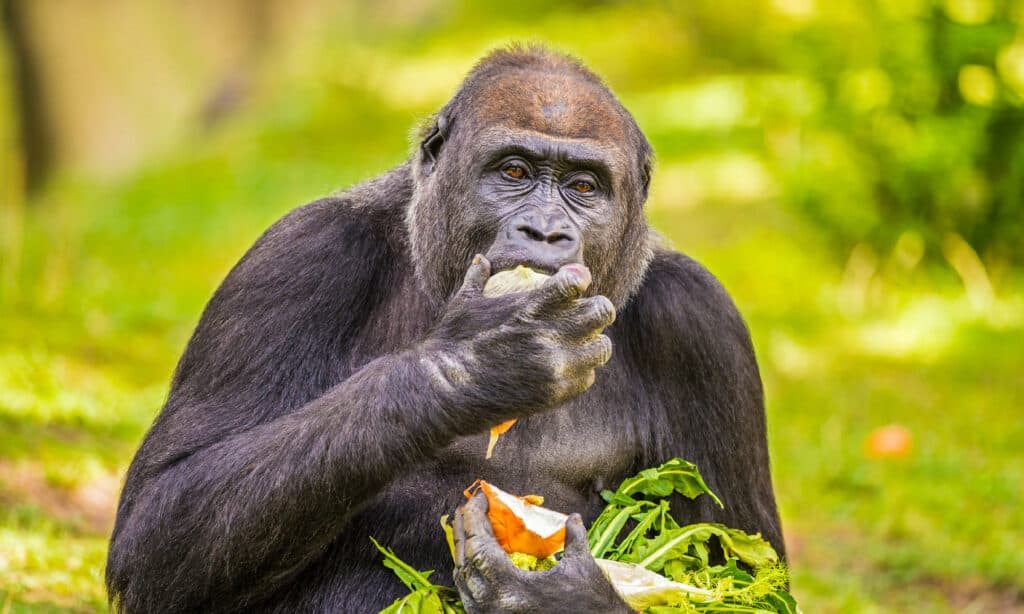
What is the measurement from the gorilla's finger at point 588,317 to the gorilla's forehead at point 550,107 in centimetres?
95

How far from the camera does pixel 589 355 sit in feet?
12.8

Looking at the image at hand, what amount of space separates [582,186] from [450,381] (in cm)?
101

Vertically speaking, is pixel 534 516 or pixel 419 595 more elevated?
pixel 534 516

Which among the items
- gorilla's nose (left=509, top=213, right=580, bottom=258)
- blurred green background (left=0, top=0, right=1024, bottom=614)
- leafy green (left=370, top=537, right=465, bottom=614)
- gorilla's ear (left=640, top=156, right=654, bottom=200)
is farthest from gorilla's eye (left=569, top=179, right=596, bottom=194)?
leafy green (left=370, top=537, right=465, bottom=614)

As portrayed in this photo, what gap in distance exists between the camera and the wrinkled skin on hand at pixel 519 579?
12.9ft

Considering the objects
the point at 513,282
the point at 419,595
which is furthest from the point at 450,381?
the point at 419,595

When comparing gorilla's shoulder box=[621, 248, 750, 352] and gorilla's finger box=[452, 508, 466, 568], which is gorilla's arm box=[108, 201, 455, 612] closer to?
gorilla's finger box=[452, 508, 466, 568]

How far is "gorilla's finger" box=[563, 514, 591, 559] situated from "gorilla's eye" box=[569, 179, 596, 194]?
1181 mm

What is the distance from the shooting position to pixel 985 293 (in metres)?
11.2

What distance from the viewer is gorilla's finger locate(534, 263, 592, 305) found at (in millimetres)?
3797

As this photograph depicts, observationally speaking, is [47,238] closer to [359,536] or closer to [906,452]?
[906,452]

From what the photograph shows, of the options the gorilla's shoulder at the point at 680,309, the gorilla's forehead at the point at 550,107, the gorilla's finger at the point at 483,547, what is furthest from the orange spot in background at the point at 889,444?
the gorilla's finger at the point at 483,547

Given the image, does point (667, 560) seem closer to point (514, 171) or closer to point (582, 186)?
point (582, 186)

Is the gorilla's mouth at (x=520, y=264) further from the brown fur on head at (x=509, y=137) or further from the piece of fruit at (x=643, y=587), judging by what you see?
the piece of fruit at (x=643, y=587)
